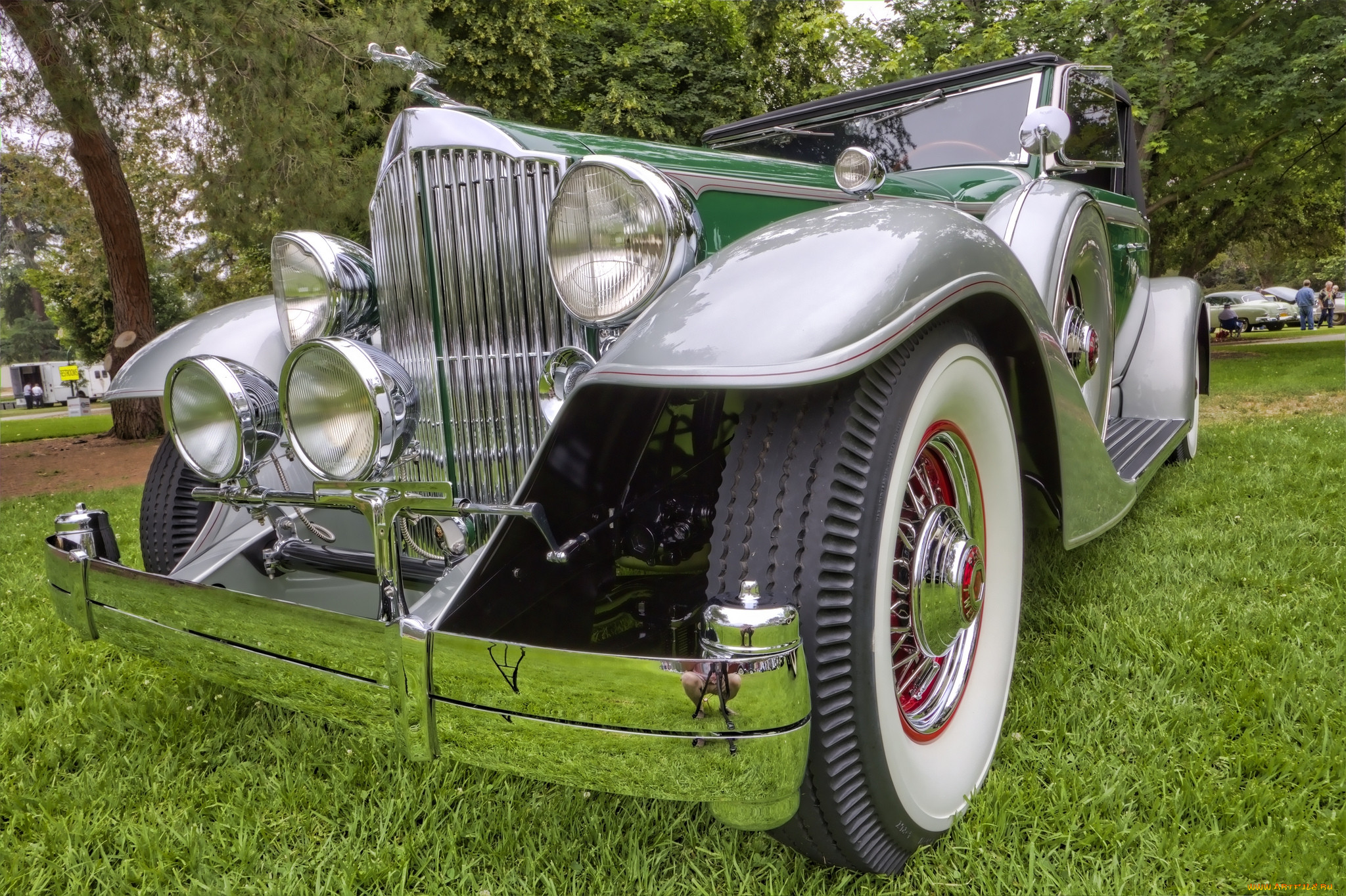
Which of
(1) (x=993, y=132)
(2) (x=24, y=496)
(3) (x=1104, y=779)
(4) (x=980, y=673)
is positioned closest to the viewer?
(3) (x=1104, y=779)

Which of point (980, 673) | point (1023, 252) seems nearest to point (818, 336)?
point (980, 673)

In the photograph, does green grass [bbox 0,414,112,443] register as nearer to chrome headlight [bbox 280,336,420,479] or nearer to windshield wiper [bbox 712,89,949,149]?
windshield wiper [bbox 712,89,949,149]

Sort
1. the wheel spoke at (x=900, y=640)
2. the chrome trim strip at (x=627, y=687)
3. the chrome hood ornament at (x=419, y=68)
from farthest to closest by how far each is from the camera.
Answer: the chrome hood ornament at (x=419, y=68) < the wheel spoke at (x=900, y=640) < the chrome trim strip at (x=627, y=687)

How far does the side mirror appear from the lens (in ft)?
8.91

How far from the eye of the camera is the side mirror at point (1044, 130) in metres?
2.72

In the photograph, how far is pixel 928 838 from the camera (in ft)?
4.68

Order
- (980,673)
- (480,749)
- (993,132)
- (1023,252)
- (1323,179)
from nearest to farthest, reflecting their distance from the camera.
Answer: (480,749)
(980,673)
(1023,252)
(993,132)
(1323,179)

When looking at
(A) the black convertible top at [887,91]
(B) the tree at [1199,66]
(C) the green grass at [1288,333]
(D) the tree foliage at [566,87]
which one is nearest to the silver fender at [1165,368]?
(A) the black convertible top at [887,91]

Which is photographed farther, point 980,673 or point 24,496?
Result: point 24,496

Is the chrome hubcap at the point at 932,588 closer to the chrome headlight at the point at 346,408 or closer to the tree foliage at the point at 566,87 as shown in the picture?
the chrome headlight at the point at 346,408

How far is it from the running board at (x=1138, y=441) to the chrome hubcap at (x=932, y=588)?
40.8 inches

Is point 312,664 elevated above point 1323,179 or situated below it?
below

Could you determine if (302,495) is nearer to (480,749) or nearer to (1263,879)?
(480,749)

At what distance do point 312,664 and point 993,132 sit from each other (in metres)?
3.02
